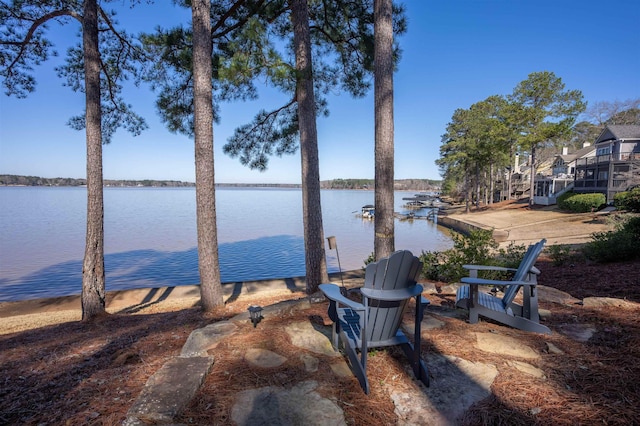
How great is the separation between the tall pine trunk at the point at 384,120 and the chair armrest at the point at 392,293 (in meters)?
2.34

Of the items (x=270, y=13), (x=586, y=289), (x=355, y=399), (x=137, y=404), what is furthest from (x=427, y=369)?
(x=270, y=13)

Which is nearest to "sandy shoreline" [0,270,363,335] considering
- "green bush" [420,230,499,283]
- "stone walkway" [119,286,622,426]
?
"green bush" [420,230,499,283]

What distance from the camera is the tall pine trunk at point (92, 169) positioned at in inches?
191

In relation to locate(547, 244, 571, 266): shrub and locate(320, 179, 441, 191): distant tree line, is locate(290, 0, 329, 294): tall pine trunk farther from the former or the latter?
locate(320, 179, 441, 191): distant tree line

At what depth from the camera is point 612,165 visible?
61.4 feet

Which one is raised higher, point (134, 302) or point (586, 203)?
point (586, 203)

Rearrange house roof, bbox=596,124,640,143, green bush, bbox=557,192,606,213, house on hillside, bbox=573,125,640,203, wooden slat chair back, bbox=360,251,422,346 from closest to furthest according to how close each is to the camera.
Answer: wooden slat chair back, bbox=360,251,422,346, green bush, bbox=557,192,606,213, house on hillside, bbox=573,125,640,203, house roof, bbox=596,124,640,143

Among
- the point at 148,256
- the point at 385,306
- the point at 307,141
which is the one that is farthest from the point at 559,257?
the point at 148,256

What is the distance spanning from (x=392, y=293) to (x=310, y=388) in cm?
77

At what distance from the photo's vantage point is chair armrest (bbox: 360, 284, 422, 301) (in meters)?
1.89

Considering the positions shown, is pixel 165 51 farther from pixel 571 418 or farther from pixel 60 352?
pixel 571 418

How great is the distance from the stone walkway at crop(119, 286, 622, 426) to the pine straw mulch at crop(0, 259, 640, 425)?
62 mm

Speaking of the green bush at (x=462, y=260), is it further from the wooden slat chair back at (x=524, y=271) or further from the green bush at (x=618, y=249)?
the green bush at (x=618, y=249)

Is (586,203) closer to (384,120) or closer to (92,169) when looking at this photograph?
(384,120)
